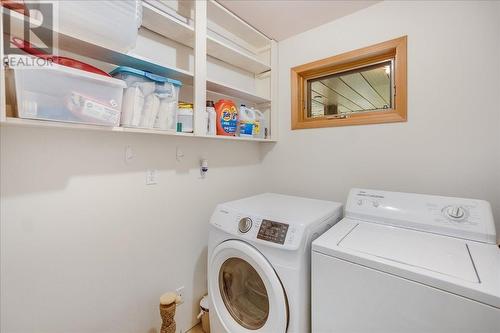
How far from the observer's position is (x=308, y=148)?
2.07 meters

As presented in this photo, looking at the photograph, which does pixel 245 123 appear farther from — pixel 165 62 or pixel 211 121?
pixel 165 62

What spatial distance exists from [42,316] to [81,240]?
1.22 ft

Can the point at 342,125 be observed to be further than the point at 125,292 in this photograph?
Yes

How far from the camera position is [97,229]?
1.29 meters

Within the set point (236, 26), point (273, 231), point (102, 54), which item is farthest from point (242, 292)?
point (236, 26)

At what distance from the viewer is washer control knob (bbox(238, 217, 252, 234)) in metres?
1.32

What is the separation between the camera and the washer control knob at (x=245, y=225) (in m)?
1.32

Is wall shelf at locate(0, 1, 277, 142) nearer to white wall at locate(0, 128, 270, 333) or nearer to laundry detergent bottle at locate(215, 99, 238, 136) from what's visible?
laundry detergent bottle at locate(215, 99, 238, 136)

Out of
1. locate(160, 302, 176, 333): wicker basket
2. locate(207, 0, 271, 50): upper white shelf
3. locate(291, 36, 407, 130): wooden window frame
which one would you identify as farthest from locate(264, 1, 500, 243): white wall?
locate(160, 302, 176, 333): wicker basket

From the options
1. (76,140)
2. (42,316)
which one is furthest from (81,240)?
(76,140)

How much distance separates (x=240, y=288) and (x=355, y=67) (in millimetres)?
1905

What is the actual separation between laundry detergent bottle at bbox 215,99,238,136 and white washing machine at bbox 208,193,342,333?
0.54 metres

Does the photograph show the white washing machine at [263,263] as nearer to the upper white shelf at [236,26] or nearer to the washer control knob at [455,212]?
the washer control knob at [455,212]

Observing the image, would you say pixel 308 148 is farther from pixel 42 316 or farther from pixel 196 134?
pixel 42 316
